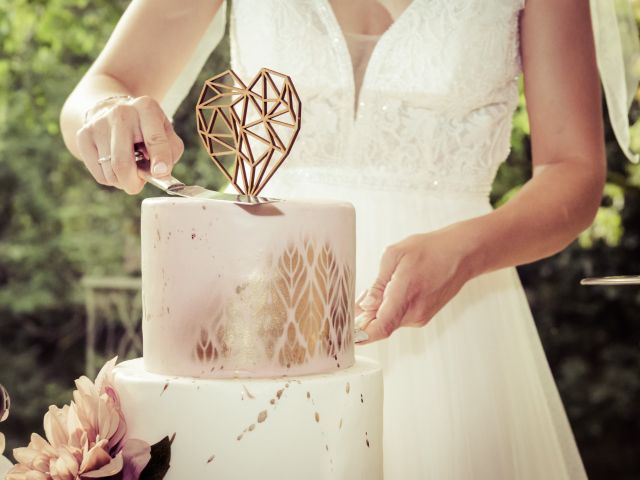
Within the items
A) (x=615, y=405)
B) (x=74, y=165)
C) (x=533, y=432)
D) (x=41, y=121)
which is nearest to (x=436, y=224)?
(x=533, y=432)

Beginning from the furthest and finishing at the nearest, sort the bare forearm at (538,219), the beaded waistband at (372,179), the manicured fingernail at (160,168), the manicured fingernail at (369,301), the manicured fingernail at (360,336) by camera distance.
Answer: the beaded waistband at (372,179)
the bare forearm at (538,219)
the manicured fingernail at (369,301)
the manicured fingernail at (360,336)
the manicured fingernail at (160,168)

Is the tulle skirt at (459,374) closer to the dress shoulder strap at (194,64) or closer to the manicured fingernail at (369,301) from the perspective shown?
the manicured fingernail at (369,301)

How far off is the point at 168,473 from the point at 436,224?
965 millimetres

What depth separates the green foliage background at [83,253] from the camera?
5.18 meters

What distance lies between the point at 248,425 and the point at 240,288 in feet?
0.47

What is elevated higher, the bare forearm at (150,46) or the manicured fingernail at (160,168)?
the bare forearm at (150,46)

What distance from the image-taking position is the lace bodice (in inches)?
67.1

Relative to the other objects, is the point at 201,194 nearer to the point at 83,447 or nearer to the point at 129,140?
the point at 129,140

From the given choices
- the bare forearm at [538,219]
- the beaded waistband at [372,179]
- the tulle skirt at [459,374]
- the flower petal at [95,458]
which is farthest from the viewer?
the beaded waistband at [372,179]

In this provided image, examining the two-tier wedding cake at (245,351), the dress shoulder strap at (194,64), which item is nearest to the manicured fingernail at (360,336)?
the two-tier wedding cake at (245,351)

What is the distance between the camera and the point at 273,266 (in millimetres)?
925

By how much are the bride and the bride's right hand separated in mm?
433

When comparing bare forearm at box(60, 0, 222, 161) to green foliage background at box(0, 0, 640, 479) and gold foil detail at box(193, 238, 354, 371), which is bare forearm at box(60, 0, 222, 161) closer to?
gold foil detail at box(193, 238, 354, 371)

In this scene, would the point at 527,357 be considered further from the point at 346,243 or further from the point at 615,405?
the point at 615,405
